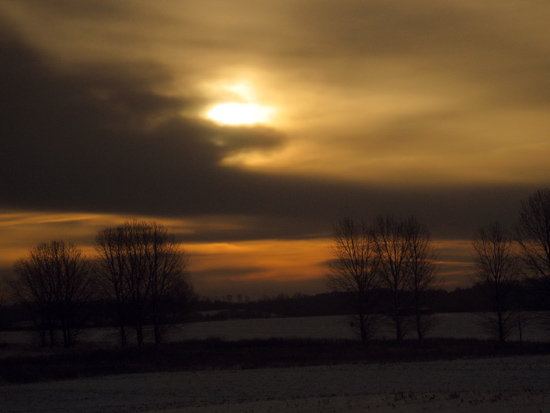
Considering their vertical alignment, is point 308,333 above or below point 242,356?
below

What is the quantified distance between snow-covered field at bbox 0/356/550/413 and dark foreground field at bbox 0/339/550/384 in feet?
11.7

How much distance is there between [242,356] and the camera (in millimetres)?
46875

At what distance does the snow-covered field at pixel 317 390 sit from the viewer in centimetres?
2025

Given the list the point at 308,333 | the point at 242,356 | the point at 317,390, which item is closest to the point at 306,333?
the point at 308,333

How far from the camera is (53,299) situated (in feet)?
241

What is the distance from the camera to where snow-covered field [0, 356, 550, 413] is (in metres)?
20.2

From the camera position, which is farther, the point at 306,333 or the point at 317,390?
the point at 306,333

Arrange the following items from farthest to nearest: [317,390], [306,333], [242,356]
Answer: [306,333] → [242,356] → [317,390]

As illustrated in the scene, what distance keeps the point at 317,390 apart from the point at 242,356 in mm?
20516

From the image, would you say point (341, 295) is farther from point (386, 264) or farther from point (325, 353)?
point (325, 353)

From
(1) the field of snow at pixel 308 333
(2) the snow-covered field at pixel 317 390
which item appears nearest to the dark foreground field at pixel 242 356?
(2) the snow-covered field at pixel 317 390

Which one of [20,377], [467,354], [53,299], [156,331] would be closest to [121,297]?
[156,331]

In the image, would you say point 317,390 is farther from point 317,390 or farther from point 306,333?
point 306,333

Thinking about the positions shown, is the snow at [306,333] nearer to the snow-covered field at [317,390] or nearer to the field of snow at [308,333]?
the field of snow at [308,333]
